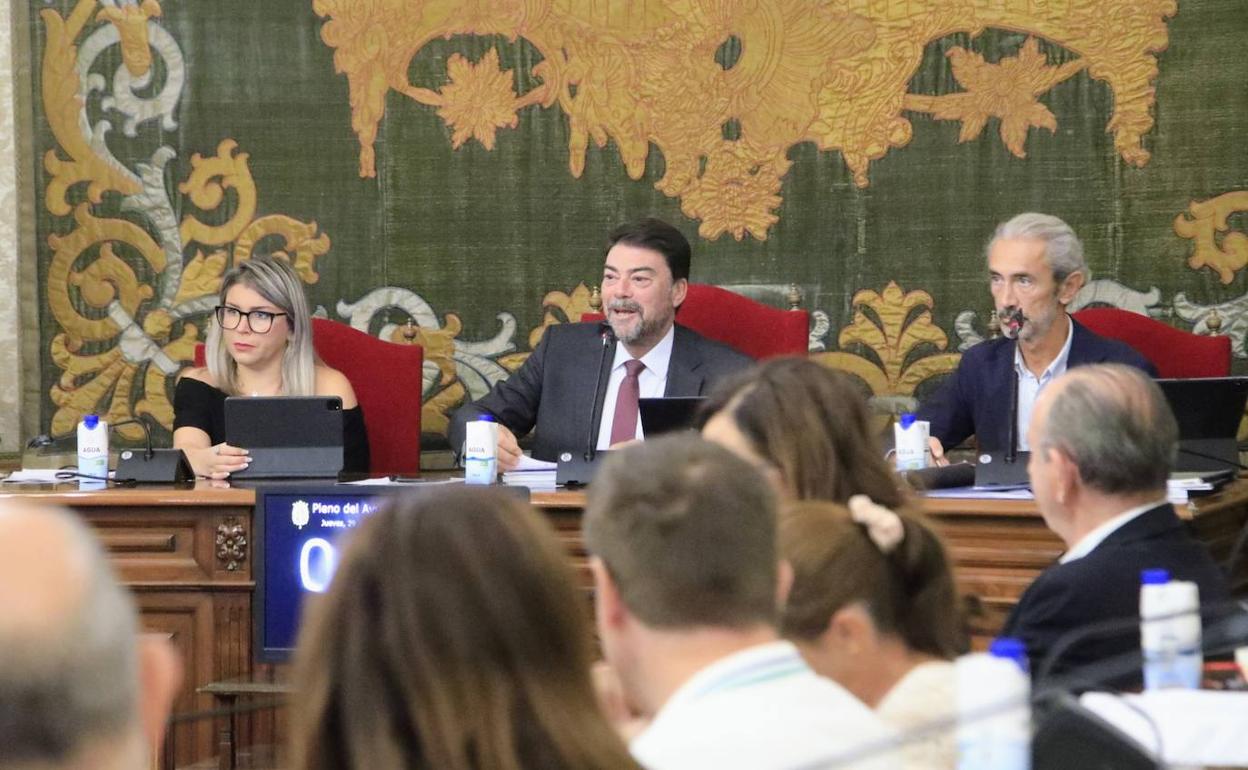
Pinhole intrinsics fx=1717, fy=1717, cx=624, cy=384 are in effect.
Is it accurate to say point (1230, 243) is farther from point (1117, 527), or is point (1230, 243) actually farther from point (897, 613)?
point (897, 613)

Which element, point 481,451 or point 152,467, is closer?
point 481,451

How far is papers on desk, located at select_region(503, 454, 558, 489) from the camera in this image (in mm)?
4238

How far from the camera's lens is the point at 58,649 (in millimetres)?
940


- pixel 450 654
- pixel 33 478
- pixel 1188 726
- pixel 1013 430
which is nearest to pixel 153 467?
pixel 33 478

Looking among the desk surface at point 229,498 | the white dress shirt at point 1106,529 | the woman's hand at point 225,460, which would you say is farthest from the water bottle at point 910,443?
the woman's hand at point 225,460

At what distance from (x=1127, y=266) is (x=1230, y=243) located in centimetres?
31

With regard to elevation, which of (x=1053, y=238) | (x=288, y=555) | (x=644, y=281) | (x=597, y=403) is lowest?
Result: (x=288, y=555)

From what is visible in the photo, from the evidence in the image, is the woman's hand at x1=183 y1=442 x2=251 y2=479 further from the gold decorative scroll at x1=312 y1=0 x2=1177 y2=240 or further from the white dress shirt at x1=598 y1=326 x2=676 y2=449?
the gold decorative scroll at x1=312 y1=0 x2=1177 y2=240

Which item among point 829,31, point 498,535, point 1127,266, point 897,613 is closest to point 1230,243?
point 1127,266

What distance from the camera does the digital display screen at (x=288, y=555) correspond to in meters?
3.96

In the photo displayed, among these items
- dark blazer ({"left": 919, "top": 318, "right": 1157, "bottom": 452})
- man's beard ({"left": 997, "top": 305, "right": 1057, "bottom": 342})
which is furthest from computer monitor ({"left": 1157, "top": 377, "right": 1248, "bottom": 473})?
man's beard ({"left": 997, "top": 305, "right": 1057, "bottom": 342})

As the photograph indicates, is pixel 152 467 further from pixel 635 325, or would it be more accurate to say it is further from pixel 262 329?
pixel 635 325

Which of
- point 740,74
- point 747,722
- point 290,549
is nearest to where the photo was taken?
point 747,722

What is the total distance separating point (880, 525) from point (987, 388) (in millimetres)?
2708
